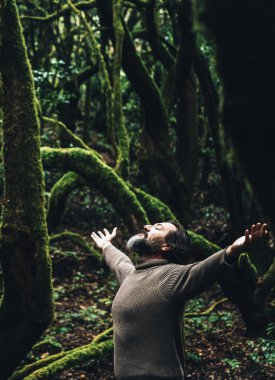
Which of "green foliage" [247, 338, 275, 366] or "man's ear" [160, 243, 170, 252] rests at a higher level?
"man's ear" [160, 243, 170, 252]

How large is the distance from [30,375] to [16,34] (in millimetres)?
3802

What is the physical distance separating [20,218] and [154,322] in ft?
6.87

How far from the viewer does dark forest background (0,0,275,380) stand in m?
1.69

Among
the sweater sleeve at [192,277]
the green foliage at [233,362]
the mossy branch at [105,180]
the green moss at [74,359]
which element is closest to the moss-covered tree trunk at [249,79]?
the sweater sleeve at [192,277]

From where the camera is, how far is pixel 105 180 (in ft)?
24.1

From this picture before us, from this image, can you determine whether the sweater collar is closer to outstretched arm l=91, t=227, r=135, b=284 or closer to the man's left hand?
outstretched arm l=91, t=227, r=135, b=284

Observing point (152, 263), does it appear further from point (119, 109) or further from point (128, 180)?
point (119, 109)

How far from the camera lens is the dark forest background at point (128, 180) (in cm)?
169

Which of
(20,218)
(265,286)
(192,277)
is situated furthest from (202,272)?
(265,286)

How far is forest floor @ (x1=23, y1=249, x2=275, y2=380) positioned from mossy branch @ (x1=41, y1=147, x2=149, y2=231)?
2127 mm

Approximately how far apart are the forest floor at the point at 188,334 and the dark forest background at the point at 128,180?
1.0 inches

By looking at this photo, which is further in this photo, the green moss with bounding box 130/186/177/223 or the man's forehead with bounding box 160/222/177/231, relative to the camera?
the green moss with bounding box 130/186/177/223

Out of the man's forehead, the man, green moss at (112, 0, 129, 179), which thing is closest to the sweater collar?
the man

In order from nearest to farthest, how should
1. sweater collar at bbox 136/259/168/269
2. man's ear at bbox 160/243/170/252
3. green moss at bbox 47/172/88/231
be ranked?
sweater collar at bbox 136/259/168/269
man's ear at bbox 160/243/170/252
green moss at bbox 47/172/88/231
